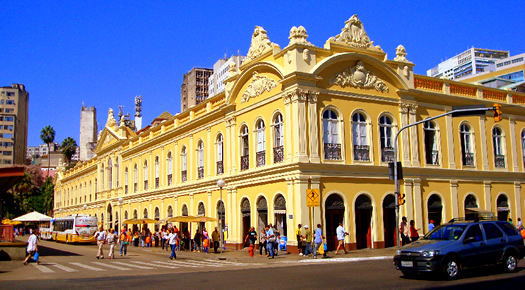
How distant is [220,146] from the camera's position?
3516 cm

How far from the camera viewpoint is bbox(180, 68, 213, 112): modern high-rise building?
122 metres

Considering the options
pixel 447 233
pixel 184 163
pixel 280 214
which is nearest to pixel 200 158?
pixel 184 163

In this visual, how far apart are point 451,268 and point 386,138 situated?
1684 cm

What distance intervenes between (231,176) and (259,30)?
344 inches

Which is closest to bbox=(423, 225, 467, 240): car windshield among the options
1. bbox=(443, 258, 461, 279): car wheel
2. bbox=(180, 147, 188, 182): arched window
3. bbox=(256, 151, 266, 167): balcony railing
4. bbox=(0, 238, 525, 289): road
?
bbox=(443, 258, 461, 279): car wheel

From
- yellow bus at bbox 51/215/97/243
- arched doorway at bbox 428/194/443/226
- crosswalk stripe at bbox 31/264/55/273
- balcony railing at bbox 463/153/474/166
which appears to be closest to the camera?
crosswalk stripe at bbox 31/264/55/273

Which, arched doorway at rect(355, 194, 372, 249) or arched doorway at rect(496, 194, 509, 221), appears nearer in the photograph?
arched doorway at rect(355, 194, 372, 249)

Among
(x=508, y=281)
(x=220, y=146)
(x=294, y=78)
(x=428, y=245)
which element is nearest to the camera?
(x=508, y=281)

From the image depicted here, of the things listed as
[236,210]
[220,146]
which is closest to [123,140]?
[220,146]

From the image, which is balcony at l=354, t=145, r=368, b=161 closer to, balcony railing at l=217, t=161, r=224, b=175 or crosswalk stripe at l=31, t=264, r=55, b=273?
balcony railing at l=217, t=161, r=224, b=175

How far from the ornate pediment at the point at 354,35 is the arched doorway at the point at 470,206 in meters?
10.8

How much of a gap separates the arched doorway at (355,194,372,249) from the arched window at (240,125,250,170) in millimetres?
6846

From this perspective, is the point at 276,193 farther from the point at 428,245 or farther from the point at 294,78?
the point at 428,245

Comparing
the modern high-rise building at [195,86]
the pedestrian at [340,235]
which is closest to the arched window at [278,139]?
the pedestrian at [340,235]
